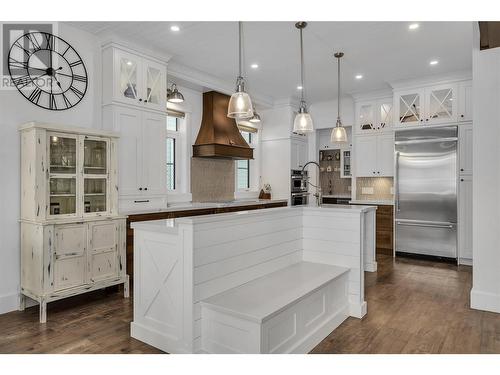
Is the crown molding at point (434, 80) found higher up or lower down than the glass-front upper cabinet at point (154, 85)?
higher up

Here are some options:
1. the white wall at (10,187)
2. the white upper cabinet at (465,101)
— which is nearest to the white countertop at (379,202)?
the white upper cabinet at (465,101)

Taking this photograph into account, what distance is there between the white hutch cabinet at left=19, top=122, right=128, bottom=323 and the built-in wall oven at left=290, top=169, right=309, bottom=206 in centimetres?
394

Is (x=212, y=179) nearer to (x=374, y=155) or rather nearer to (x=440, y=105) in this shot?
(x=374, y=155)

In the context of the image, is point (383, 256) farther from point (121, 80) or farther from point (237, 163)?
point (121, 80)

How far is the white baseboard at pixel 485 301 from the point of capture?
3.33 m

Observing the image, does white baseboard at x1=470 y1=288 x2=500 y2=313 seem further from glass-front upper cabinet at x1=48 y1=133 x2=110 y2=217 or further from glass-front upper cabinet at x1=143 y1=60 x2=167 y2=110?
glass-front upper cabinet at x1=143 y1=60 x2=167 y2=110

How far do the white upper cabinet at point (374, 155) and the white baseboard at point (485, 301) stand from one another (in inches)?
123

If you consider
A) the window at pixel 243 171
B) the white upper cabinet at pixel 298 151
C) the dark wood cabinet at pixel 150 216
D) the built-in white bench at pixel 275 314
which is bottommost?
the built-in white bench at pixel 275 314

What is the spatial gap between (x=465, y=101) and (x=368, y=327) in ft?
13.7

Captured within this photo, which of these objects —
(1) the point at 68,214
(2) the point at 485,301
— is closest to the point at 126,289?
(1) the point at 68,214

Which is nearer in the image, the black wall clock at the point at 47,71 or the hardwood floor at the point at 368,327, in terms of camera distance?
the hardwood floor at the point at 368,327

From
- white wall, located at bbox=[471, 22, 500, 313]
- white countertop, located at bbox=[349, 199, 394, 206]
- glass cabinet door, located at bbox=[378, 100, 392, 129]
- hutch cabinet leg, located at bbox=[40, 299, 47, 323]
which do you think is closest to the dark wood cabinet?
hutch cabinet leg, located at bbox=[40, 299, 47, 323]

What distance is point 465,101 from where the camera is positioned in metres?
5.36

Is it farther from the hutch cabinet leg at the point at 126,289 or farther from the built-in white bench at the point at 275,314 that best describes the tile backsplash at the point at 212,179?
the built-in white bench at the point at 275,314
